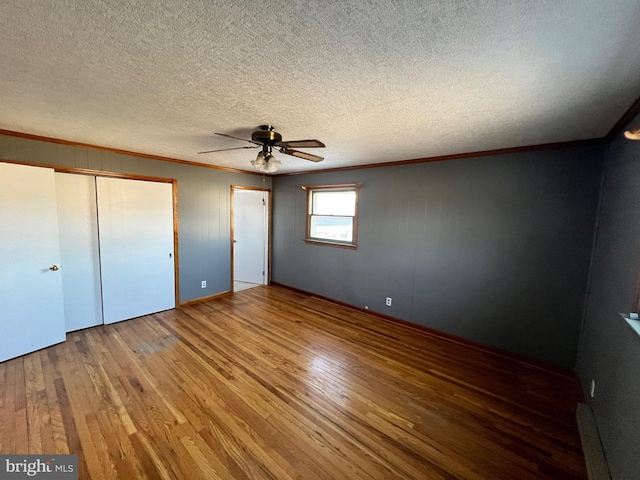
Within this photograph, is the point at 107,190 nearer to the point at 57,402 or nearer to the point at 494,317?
the point at 57,402

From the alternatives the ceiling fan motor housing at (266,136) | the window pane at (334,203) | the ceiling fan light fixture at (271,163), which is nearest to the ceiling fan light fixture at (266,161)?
the ceiling fan light fixture at (271,163)

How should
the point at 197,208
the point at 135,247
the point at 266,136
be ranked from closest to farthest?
1. the point at 266,136
2. the point at 135,247
3. the point at 197,208

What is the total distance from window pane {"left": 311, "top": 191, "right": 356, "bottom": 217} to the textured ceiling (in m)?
1.93

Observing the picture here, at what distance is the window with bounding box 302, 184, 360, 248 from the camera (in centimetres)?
421

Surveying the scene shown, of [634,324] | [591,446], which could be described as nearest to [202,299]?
[591,446]

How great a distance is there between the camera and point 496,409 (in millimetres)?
2105

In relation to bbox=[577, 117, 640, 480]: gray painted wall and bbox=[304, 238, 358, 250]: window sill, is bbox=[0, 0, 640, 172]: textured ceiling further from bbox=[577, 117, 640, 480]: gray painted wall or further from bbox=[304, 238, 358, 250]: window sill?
bbox=[304, 238, 358, 250]: window sill

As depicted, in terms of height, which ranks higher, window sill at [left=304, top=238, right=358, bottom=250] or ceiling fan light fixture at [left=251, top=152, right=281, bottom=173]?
ceiling fan light fixture at [left=251, top=152, right=281, bottom=173]

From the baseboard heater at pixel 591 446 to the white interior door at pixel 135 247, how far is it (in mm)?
4714

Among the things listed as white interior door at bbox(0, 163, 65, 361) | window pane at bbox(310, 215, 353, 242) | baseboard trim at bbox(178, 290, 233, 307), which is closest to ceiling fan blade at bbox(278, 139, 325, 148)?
window pane at bbox(310, 215, 353, 242)

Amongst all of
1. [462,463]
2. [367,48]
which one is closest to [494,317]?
[462,463]

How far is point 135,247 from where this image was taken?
3.62m

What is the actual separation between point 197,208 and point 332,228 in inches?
90.1

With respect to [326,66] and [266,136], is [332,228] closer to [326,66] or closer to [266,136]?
[266,136]
